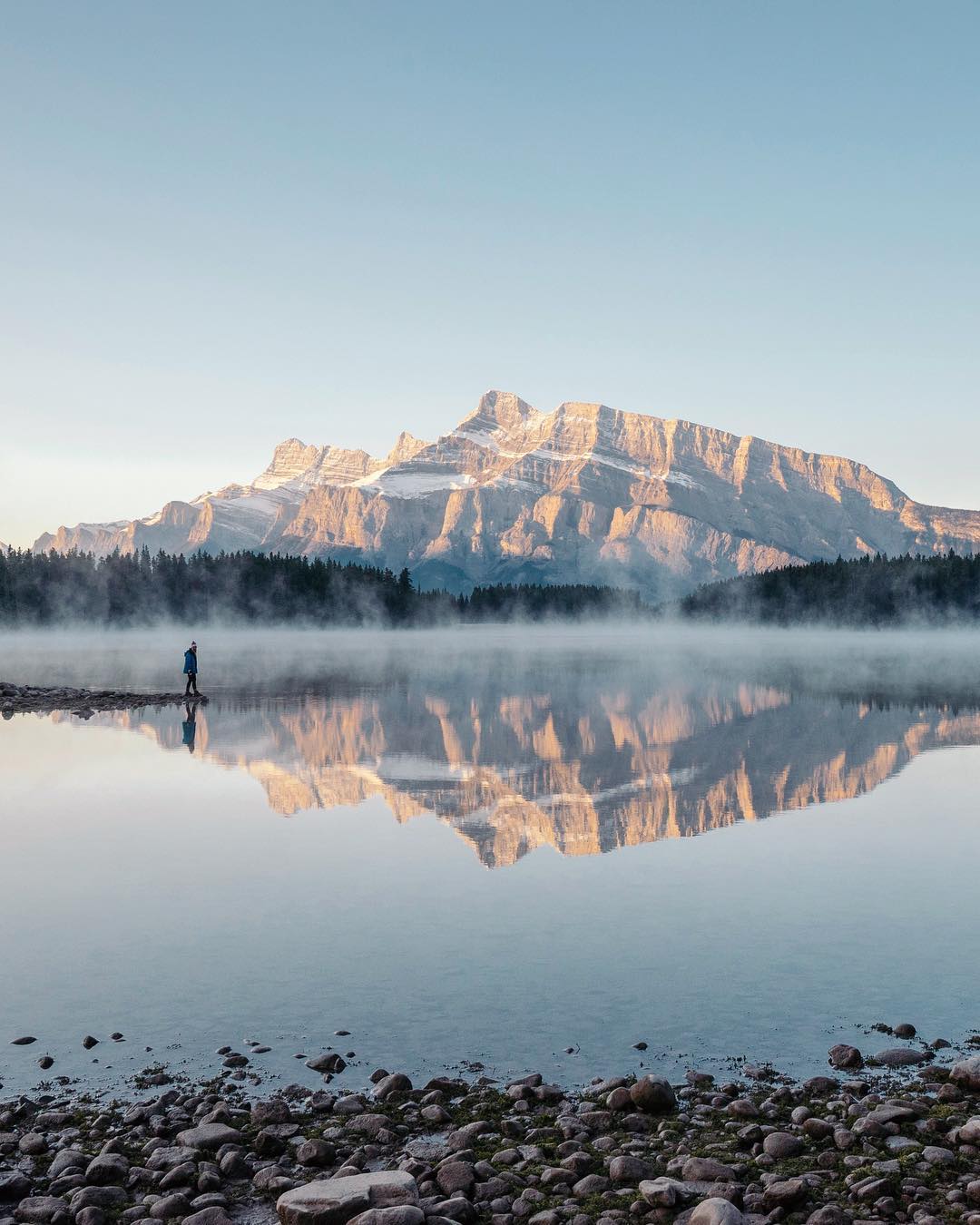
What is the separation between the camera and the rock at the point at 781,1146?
28.9 ft

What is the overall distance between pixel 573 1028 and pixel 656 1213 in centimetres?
376

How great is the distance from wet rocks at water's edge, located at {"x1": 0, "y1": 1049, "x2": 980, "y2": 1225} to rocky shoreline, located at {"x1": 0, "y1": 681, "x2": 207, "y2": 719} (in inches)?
1664

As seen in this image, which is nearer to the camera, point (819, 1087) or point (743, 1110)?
point (743, 1110)

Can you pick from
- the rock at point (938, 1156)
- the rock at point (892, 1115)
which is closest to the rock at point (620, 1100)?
the rock at point (892, 1115)

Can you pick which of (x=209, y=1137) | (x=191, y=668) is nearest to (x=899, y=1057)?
(x=209, y=1137)

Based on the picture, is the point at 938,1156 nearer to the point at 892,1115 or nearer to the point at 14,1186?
the point at 892,1115

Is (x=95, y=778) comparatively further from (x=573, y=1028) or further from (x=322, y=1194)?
(x=322, y=1194)

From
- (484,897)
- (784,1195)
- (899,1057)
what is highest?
(784,1195)

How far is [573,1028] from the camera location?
38.2 ft

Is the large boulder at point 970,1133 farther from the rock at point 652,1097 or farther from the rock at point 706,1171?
the rock at point 652,1097

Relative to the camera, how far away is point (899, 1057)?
10.7 m

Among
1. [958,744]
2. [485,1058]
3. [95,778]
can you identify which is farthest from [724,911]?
[958,744]

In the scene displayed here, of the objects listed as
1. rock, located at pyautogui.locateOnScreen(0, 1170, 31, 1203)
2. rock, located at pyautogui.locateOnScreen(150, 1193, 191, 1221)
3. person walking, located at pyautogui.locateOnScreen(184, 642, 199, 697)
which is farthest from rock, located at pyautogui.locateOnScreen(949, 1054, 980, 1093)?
person walking, located at pyautogui.locateOnScreen(184, 642, 199, 697)

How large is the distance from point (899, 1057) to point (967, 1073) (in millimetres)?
723
